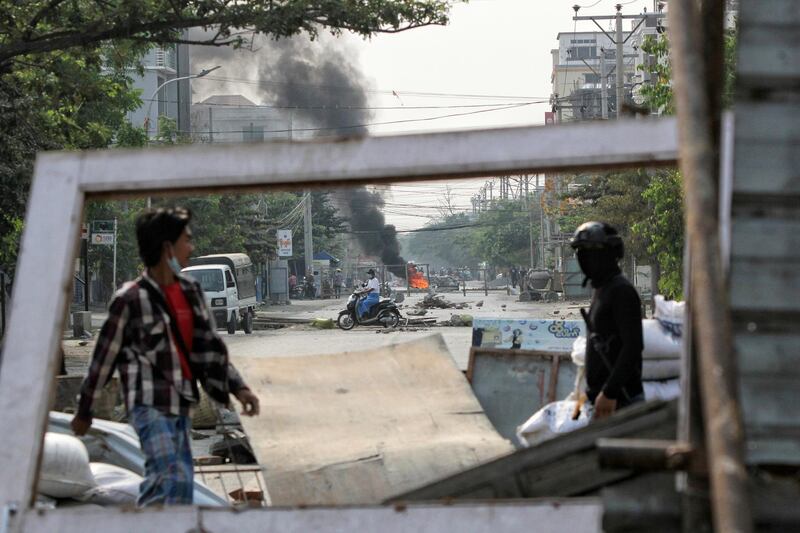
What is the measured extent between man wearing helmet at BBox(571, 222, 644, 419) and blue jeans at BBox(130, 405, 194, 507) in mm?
1603

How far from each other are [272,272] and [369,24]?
45.2 m

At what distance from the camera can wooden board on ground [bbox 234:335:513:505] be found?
13.5 ft

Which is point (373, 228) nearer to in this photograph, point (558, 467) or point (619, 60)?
point (619, 60)

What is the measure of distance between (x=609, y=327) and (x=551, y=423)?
1.65 feet

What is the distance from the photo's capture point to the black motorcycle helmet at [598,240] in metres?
4.62

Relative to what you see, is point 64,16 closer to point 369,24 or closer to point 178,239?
point 369,24

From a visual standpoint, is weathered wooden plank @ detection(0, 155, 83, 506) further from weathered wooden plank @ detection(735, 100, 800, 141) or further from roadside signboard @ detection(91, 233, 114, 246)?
roadside signboard @ detection(91, 233, 114, 246)

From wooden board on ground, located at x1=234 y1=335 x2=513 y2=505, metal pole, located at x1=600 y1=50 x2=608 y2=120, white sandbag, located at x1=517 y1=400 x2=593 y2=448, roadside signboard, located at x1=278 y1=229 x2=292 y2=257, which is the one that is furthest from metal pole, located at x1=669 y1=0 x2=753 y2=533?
roadside signboard, located at x1=278 y1=229 x2=292 y2=257

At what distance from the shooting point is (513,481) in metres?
2.42

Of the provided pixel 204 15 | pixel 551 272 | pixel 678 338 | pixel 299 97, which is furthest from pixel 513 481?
pixel 299 97

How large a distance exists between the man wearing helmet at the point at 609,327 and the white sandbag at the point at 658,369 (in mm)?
397

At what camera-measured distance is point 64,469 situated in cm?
449

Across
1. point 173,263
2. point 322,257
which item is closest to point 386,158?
point 173,263

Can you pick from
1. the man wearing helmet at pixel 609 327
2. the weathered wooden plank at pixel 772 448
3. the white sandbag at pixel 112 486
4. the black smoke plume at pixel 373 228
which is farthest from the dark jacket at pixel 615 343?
the black smoke plume at pixel 373 228
